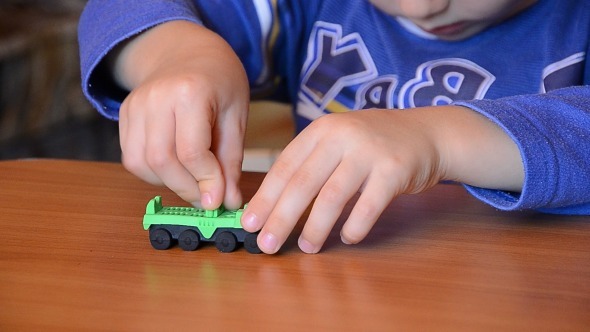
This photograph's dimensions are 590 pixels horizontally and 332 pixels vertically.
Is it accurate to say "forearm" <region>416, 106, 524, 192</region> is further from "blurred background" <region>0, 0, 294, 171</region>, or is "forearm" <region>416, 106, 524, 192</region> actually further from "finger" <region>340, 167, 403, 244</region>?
"blurred background" <region>0, 0, 294, 171</region>

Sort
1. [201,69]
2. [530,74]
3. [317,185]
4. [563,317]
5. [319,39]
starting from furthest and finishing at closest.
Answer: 1. [319,39]
2. [530,74]
3. [201,69]
4. [317,185]
5. [563,317]

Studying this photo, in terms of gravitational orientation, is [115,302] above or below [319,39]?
above

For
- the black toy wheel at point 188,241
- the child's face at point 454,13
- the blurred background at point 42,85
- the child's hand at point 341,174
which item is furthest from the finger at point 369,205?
the blurred background at point 42,85

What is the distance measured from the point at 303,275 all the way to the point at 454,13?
1.33ft

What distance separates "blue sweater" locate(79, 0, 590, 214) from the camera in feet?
2.21

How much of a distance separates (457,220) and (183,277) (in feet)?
0.77

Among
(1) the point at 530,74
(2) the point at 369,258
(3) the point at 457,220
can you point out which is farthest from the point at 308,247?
(1) the point at 530,74

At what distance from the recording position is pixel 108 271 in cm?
52

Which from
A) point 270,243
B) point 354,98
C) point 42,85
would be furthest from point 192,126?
point 42,85

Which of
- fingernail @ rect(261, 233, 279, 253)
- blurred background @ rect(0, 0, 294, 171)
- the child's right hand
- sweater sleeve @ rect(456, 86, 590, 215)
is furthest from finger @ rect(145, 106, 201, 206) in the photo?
blurred background @ rect(0, 0, 294, 171)

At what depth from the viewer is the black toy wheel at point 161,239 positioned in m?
0.56

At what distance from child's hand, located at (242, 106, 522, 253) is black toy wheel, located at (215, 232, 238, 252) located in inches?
0.5

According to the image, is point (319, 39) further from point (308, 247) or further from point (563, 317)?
point (563, 317)

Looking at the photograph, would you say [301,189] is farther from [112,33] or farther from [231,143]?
[112,33]
